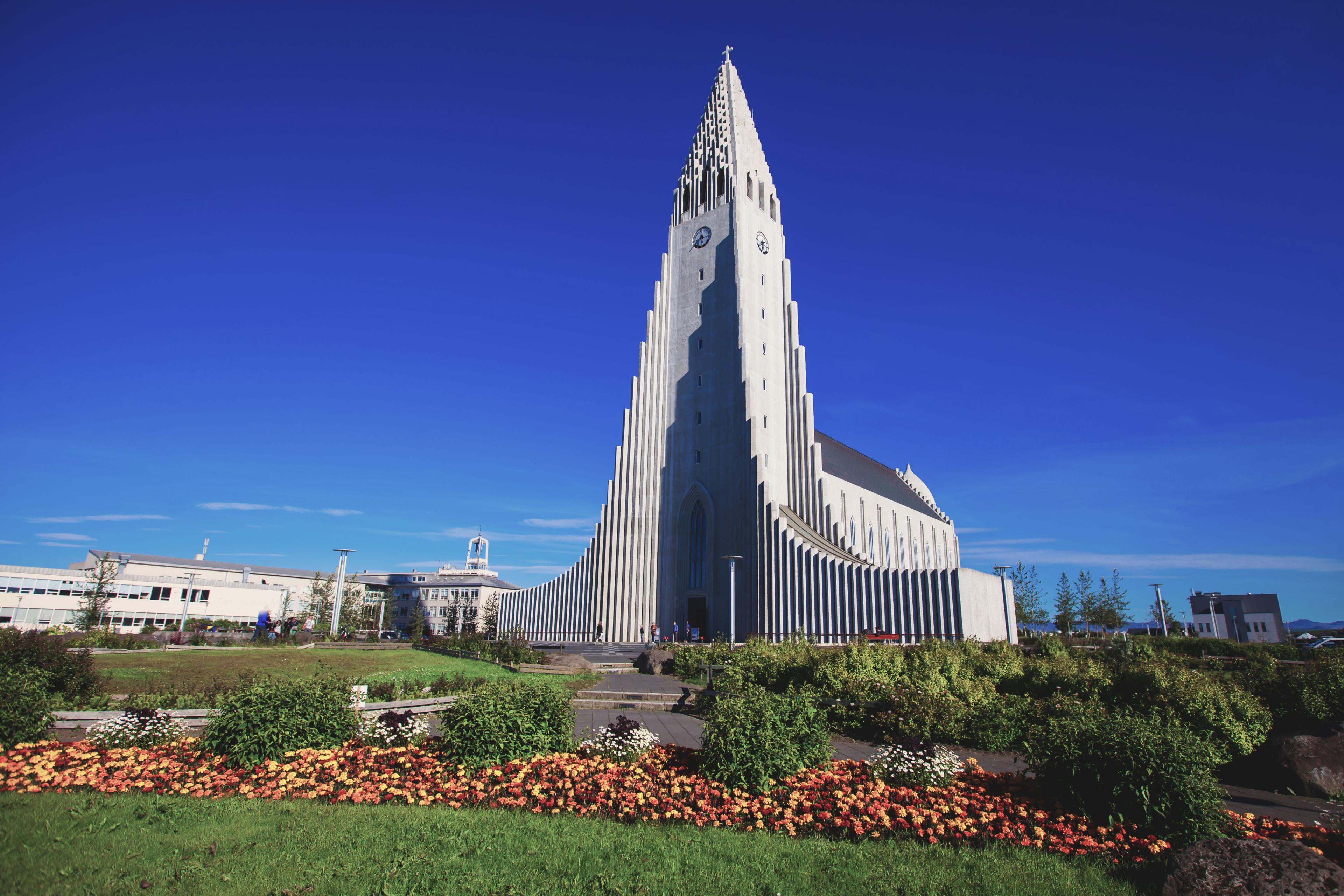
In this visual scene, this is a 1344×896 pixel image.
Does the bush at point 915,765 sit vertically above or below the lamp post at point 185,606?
below

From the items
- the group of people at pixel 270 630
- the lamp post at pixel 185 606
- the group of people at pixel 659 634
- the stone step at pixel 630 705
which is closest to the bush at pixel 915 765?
the stone step at pixel 630 705

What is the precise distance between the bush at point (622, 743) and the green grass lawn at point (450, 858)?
2062 millimetres

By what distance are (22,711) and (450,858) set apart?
7.48 meters

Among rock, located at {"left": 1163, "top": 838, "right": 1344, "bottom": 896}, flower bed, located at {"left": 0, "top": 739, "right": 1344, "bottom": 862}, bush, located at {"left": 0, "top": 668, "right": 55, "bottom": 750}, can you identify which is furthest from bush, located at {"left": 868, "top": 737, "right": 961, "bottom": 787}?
bush, located at {"left": 0, "top": 668, "right": 55, "bottom": 750}

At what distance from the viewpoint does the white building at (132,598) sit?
62094 mm

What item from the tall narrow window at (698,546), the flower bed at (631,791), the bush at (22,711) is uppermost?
the tall narrow window at (698,546)

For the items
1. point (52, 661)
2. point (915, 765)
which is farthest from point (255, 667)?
point (915, 765)

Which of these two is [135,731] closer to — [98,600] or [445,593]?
[98,600]

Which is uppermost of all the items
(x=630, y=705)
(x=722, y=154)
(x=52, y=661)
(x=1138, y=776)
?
(x=722, y=154)

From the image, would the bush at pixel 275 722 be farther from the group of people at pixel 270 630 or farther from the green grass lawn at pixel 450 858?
the group of people at pixel 270 630

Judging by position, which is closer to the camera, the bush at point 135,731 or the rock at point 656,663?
the bush at point 135,731

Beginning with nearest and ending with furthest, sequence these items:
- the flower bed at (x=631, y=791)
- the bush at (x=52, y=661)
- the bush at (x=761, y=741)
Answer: the flower bed at (x=631, y=791)
the bush at (x=761, y=741)
the bush at (x=52, y=661)

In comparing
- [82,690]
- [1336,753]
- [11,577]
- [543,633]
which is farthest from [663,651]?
[11,577]

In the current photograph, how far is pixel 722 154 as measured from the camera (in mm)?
52969
